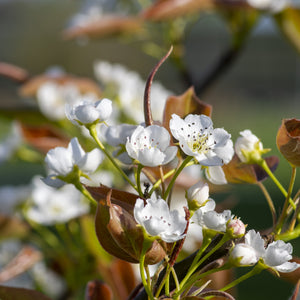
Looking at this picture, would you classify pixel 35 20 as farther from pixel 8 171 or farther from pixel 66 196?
pixel 66 196

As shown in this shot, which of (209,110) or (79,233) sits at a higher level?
(209,110)

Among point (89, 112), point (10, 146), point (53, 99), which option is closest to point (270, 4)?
point (53, 99)

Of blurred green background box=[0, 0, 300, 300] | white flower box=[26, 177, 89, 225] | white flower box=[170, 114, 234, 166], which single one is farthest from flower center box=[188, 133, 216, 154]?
blurred green background box=[0, 0, 300, 300]

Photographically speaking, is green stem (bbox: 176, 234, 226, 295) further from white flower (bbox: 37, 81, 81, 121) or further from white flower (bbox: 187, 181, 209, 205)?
white flower (bbox: 37, 81, 81, 121)

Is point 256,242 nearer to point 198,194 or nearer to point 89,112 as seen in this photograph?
point 198,194

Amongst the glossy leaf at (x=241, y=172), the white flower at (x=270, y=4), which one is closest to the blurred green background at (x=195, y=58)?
the white flower at (x=270, y=4)

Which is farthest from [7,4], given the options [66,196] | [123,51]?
[66,196]
